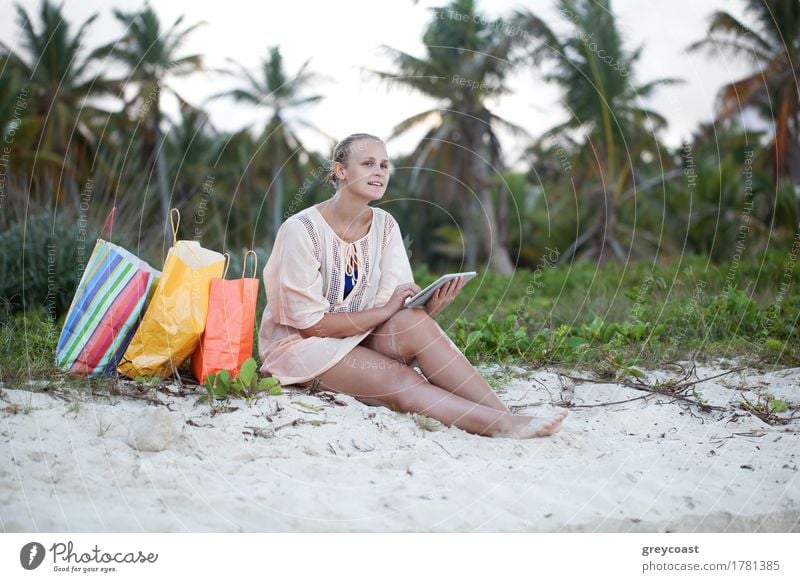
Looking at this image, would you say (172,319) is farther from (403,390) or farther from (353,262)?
(403,390)

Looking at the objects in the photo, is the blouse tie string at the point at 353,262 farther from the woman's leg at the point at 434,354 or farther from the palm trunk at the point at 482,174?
the palm trunk at the point at 482,174

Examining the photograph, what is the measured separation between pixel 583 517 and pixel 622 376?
1.62m

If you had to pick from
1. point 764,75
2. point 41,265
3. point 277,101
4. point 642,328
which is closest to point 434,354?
point 642,328

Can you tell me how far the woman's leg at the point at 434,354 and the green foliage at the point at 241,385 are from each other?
516 mm

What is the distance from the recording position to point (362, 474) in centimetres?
262

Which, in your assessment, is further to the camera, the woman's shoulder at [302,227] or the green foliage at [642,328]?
the green foliage at [642,328]

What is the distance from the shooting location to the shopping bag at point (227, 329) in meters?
3.37

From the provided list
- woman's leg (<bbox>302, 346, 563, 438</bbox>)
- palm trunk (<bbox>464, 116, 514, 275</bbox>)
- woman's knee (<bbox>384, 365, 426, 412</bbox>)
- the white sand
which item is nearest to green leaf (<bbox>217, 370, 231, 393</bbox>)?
the white sand

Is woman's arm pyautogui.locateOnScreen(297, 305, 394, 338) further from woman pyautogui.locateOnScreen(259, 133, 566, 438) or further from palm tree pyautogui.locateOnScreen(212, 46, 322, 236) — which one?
palm tree pyautogui.locateOnScreen(212, 46, 322, 236)

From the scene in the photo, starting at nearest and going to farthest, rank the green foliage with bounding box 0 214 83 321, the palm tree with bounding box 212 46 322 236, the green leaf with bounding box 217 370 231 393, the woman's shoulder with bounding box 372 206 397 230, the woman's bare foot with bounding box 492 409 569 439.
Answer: the woman's bare foot with bounding box 492 409 569 439
the green leaf with bounding box 217 370 231 393
the woman's shoulder with bounding box 372 206 397 230
the green foliage with bounding box 0 214 83 321
the palm tree with bounding box 212 46 322 236

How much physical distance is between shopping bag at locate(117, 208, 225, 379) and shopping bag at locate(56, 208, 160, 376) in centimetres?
7

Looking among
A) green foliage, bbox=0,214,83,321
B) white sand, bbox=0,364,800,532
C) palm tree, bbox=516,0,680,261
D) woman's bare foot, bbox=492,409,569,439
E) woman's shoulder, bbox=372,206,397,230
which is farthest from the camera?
palm tree, bbox=516,0,680,261

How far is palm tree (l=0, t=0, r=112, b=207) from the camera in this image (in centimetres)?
1606

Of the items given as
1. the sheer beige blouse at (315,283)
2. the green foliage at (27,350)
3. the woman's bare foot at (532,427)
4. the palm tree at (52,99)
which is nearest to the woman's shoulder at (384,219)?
the sheer beige blouse at (315,283)
